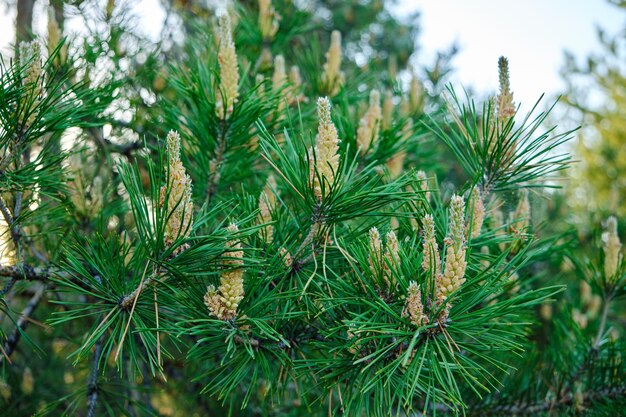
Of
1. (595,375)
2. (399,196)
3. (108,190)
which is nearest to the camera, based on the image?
(399,196)

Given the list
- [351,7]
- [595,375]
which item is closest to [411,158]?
[595,375]

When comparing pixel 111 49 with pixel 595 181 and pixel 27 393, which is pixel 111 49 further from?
pixel 595 181

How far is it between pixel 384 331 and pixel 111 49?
1230 mm

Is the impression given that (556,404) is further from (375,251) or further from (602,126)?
(602,126)

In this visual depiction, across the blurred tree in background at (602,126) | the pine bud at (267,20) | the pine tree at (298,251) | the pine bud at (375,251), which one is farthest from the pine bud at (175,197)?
the blurred tree in background at (602,126)

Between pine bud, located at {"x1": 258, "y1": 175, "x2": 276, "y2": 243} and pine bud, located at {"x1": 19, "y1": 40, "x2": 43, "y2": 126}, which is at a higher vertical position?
pine bud, located at {"x1": 19, "y1": 40, "x2": 43, "y2": 126}

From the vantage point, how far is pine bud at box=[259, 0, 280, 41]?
5.82ft

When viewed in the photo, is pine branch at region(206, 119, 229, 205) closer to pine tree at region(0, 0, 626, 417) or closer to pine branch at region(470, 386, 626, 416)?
pine tree at region(0, 0, 626, 417)

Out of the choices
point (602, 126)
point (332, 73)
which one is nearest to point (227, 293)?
point (332, 73)

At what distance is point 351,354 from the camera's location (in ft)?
2.89

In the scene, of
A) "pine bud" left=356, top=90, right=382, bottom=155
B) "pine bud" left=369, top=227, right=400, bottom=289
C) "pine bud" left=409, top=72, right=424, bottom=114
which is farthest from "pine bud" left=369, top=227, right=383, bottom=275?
"pine bud" left=409, top=72, right=424, bottom=114

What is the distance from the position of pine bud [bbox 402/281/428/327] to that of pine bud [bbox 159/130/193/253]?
338 mm

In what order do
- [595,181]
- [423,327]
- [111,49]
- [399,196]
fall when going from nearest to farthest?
[423,327] < [399,196] < [111,49] < [595,181]

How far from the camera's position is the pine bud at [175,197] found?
757 mm
